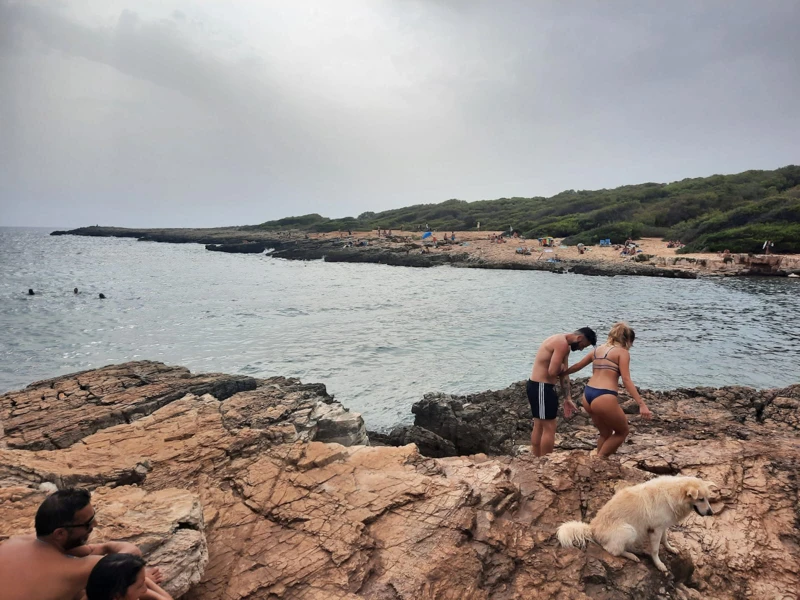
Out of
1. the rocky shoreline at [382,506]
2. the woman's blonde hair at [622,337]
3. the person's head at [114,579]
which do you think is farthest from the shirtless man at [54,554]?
the woman's blonde hair at [622,337]

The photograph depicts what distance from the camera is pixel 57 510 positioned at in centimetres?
219

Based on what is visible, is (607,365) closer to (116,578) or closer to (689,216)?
(116,578)

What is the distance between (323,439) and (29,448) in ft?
10.9

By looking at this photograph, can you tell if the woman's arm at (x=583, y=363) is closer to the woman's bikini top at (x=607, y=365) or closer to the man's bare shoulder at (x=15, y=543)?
the woman's bikini top at (x=607, y=365)

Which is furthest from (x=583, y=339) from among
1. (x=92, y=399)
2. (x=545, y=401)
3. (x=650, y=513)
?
(x=92, y=399)

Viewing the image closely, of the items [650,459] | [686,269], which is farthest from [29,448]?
[686,269]

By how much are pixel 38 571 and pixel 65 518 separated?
248 millimetres

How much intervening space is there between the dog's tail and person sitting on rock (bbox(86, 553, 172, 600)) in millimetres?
2632

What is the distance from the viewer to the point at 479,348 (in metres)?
13.3

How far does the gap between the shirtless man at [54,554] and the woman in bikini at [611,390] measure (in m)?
4.24

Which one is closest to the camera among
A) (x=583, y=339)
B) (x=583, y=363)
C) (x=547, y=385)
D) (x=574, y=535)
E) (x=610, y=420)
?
(x=574, y=535)

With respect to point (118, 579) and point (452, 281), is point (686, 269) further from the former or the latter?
point (118, 579)

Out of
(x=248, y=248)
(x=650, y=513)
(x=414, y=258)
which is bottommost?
(x=650, y=513)

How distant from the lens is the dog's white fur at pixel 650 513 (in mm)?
2896
